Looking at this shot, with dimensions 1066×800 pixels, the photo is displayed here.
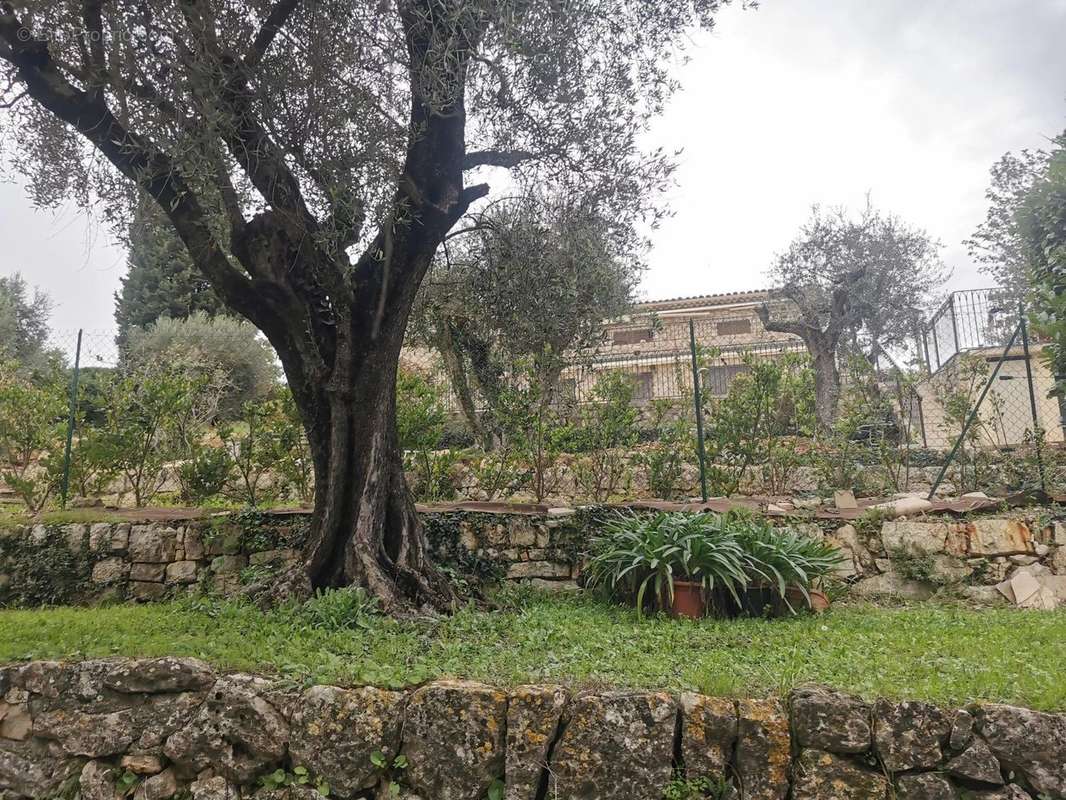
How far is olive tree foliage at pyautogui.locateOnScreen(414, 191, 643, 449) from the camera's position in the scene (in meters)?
7.77

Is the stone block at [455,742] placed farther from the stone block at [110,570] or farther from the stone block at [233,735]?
the stone block at [110,570]

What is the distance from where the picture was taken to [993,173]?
18.5m

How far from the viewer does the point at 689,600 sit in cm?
559

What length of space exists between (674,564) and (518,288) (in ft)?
12.4

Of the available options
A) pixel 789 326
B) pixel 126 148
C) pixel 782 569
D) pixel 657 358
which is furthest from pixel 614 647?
pixel 789 326

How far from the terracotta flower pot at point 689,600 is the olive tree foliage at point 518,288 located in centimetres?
351

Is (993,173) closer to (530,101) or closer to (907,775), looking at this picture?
(530,101)

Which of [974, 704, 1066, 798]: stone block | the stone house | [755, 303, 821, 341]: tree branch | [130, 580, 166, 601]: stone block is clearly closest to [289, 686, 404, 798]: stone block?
[974, 704, 1066, 798]: stone block

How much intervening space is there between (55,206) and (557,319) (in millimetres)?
5586

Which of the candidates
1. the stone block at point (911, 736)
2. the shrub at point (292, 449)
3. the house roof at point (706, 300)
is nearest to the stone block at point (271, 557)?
the shrub at point (292, 449)

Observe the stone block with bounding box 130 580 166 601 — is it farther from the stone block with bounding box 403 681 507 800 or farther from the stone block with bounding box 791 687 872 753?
the stone block with bounding box 791 687 872 753

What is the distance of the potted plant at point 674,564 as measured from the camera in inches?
219

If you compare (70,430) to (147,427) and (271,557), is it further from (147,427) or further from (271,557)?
(271,557)

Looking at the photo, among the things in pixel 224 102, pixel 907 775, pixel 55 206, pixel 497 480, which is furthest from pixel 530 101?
pixel 907 775
